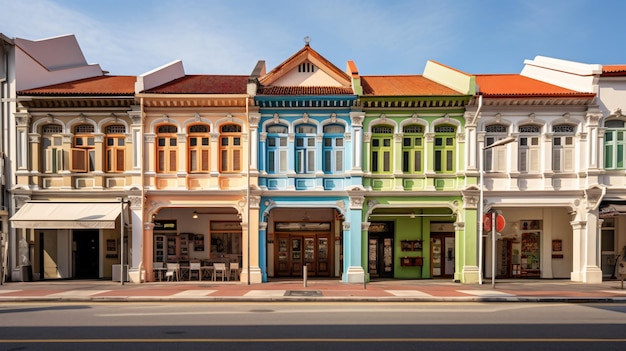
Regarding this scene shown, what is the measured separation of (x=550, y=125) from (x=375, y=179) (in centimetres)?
748

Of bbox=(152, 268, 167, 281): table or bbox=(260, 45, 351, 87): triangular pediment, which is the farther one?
bbox=(260, 45, 351, 87): triangular pediment

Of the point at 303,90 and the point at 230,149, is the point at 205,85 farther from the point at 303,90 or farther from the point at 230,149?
the point at 303,90

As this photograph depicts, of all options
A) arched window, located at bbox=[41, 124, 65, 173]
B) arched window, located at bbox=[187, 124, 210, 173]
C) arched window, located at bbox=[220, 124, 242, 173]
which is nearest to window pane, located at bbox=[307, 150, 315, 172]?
arched window, located at bbox=[220, 124, 242, 173]

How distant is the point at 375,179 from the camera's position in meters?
19.4

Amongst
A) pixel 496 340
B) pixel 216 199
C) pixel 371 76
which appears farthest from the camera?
pixel 371 76

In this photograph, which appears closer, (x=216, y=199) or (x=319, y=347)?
(x=319, y=347)

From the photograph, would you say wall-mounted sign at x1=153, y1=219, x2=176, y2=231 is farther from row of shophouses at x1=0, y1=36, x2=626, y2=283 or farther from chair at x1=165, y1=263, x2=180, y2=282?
chair at x1=165, y1=263, x2=180, y2=282

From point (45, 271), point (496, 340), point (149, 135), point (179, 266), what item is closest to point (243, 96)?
point (149, 135)

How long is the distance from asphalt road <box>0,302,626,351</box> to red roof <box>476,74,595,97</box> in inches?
351

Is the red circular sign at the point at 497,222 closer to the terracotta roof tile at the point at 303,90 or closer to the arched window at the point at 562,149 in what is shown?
the arched window at the point at 562,149

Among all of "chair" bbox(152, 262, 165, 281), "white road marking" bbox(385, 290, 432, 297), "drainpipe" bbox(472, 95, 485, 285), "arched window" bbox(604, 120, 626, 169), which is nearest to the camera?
"white road marking" bbox(385, 290, 432, 297)

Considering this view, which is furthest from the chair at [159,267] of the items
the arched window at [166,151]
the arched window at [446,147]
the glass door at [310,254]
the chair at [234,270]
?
the arched window at [446,147]

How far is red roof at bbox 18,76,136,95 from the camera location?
61.6ft

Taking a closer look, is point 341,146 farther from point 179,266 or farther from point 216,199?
point 179,266
